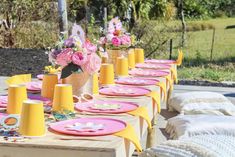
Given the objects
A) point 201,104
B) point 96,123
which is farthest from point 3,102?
point 201,104

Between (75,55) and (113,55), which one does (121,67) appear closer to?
(113,55)

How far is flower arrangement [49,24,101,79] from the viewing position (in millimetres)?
3035

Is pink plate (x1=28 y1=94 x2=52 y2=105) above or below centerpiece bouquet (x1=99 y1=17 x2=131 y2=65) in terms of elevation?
below

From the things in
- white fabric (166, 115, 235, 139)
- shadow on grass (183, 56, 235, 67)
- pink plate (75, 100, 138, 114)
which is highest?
pink plate (75, 100, 138, 114)

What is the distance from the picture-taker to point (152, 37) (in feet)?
35.4

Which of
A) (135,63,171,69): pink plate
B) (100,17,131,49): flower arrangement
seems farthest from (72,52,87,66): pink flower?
(135,63,171,69): pink plate

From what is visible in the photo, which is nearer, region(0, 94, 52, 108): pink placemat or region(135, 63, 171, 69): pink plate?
region(0, 94, 52, 108): pink placemat

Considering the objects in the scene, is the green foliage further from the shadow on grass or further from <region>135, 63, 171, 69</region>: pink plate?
<region>135, 63, 171, 69</region>: pink plate

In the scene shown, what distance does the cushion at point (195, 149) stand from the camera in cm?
235

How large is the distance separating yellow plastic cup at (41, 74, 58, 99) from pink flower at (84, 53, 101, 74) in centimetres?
22

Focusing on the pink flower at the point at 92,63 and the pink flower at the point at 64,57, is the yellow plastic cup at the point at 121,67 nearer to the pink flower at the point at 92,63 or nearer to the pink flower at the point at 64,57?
the pink flower at the point at 92,63

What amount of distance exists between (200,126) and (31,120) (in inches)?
62.3

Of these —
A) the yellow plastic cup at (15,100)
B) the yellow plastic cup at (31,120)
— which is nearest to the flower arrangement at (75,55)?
the yellow plastic cup at (15,100)

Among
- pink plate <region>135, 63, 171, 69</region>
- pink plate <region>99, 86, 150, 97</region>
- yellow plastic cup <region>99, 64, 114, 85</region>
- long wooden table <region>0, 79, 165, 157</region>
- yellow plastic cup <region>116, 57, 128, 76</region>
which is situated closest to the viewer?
long wooden table <region>0, 79, 165, 157</region>
